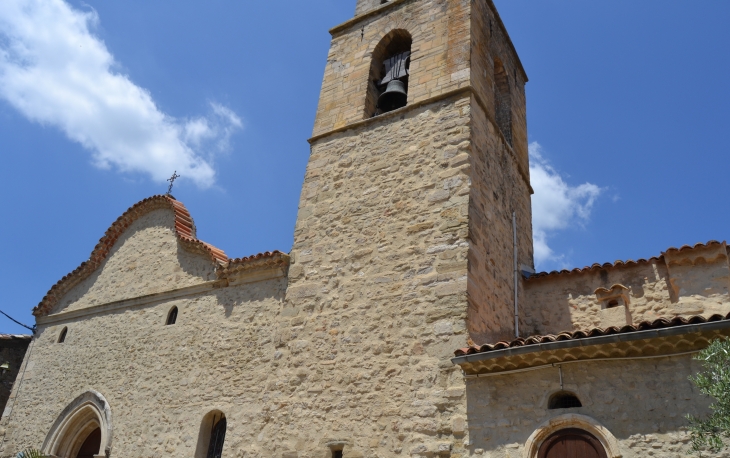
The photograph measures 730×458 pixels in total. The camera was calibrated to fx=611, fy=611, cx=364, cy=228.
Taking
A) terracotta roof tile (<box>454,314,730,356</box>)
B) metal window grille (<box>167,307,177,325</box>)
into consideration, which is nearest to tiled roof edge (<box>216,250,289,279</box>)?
metal window grille (<box>167,307,177,325</box>)

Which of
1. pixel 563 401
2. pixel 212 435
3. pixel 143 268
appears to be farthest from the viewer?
pixel 143 268

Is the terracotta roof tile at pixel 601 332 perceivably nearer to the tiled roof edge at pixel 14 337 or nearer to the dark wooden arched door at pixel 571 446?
the dark wooden arched door at pixel 571 446

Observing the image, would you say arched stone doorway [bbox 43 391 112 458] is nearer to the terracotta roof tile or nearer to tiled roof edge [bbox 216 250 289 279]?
tiled roof edge [bbox 216 250 289 279]

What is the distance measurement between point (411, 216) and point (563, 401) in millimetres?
3176

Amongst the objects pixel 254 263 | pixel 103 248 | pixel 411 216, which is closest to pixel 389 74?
pixel 411 216

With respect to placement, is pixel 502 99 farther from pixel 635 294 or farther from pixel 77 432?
pixel 77 432

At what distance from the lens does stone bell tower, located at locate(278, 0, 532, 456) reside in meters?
7.18

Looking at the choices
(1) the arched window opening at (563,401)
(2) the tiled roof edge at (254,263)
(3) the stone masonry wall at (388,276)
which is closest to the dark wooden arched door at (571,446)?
(1) the arched window opening at (563,401)

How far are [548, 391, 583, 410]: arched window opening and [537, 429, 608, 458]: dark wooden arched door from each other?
316 millimetres

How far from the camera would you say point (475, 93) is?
29.6 feet

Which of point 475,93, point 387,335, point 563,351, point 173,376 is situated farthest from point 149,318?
point 563,351

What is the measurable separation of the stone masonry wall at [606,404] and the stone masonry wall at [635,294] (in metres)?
2.42

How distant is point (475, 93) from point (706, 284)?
407 cm

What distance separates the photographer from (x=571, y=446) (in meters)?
5.87
